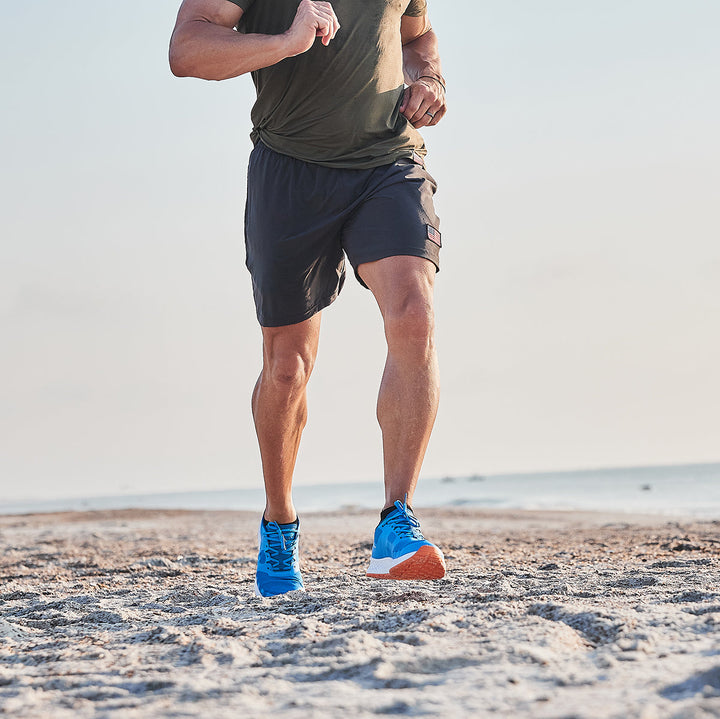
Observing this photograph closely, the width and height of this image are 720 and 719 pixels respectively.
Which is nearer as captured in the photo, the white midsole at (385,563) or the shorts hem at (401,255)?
the white midsole at (385,563)

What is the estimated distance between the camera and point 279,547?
2801mm

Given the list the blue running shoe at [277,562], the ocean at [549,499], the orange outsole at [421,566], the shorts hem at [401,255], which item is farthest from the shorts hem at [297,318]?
the ocean at [549,499]

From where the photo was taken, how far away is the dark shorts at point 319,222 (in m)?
2.66

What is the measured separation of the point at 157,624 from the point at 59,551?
12.8 feet

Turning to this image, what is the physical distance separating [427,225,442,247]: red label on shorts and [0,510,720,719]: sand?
1134mm

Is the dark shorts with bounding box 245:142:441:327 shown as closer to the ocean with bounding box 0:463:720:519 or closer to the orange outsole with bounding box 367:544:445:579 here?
the orange outsole with bounding box 367:544:445:579

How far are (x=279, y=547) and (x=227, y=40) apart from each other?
1.69m

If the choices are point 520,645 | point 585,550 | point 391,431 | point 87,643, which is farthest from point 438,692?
Result: point 585,550

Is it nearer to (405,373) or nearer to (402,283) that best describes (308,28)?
(402,283)

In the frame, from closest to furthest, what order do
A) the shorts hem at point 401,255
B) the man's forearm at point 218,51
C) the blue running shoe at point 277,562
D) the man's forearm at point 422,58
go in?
the man's forearm at point 218,51 → the shorts hem at point 401,255 → the blue running shoe at point 277,562 → the man's forearm at point 422,58

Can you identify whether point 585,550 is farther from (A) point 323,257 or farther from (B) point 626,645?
(B) point 626,645

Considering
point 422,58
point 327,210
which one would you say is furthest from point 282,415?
point 422,58

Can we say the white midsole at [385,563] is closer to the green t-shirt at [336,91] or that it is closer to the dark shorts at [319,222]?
the dark shorts at [319,222]

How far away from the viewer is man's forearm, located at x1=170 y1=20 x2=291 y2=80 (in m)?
2.50
